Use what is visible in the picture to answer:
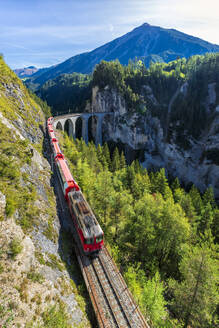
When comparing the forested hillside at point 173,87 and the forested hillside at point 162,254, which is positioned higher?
the forested hillside at point 173,87

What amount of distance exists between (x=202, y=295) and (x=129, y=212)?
1366 cm

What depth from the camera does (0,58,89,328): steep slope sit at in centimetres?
1211

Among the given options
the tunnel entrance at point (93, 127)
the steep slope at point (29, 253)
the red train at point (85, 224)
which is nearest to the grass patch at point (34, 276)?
the steep slope at point (29, 253)

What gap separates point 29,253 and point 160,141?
92.1 m

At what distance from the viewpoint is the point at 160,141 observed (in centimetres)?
9694

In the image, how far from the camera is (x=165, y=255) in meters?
30.0

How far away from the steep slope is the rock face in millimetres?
72604

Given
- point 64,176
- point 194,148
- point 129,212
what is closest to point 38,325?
point 129,212

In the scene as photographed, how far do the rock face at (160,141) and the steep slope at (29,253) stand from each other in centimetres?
7260

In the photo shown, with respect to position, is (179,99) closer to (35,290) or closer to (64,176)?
(64,176)

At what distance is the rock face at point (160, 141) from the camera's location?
7594 cm

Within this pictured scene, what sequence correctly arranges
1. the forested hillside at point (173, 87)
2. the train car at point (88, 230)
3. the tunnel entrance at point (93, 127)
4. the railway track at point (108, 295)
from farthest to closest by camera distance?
the tunnel entrance at point (93, 127) → the forested hillside at point (173, 87) → the train car at point (88, 230) → the railway track at point (108, 295)

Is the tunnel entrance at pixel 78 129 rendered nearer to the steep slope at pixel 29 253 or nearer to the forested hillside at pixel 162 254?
the forested hillside at pixel 162 254

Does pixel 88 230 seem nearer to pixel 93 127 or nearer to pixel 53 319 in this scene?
pixel 53 319
